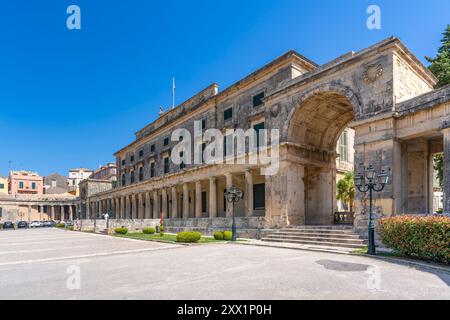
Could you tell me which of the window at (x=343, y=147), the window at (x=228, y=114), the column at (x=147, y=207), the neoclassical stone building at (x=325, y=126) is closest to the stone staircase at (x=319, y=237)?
the neoclassical stone building at (x=325, y=126)

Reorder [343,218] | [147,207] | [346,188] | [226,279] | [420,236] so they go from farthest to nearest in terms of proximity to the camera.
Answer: [147,207]
[346,188]
[343,218]
[420,236]
[226,279]

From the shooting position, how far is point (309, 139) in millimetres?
21781

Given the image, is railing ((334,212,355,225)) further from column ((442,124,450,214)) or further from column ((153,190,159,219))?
column ((153,190,159,219))

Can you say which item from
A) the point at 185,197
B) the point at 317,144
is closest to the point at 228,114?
the point at 317,144

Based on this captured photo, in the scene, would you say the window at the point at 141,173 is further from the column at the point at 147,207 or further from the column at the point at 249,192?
the column at the point at 249,192

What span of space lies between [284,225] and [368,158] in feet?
22.4

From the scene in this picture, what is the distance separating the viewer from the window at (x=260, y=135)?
22.4m

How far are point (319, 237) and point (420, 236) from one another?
658 cm

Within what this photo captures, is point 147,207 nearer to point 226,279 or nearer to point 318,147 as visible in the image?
point 318,147

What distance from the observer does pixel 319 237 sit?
16.4m

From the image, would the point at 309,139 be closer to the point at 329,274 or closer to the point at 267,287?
the point at 329,274

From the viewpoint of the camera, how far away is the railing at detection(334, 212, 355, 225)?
22234 mm

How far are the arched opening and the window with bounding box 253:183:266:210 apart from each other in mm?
3802
